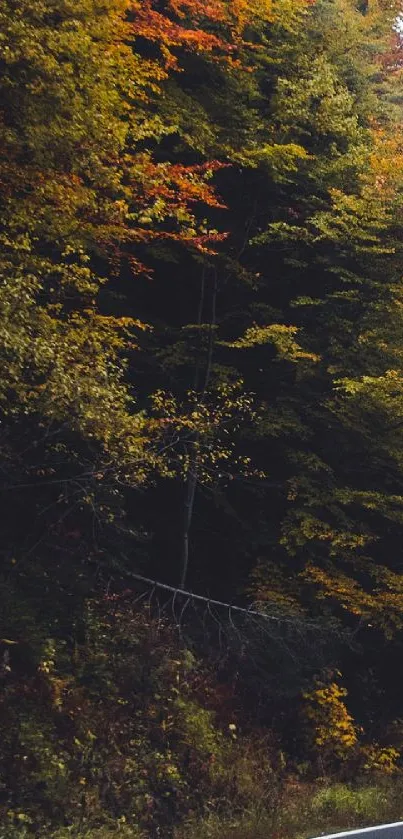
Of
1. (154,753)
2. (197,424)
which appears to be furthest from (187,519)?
(154,753)

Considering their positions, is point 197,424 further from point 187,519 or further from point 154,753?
point 154,753

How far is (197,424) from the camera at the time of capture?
13203mm

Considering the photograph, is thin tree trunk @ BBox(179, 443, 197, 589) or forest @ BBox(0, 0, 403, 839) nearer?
forest @ BBox(0, 0, 403, 839)

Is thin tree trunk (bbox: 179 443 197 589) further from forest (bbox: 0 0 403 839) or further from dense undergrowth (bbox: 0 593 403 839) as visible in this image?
dense undergrowth (bbox: 0 593 403 839)

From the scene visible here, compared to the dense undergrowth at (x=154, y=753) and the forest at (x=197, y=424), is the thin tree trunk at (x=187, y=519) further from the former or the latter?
the dense undergrowth at (x=154, y=753)

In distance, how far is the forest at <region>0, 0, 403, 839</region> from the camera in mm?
10461

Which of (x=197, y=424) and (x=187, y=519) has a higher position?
(x=197, y=424)

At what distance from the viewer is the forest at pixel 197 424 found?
1046cm

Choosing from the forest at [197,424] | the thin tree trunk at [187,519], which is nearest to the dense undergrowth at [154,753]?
the forest at [197,424]

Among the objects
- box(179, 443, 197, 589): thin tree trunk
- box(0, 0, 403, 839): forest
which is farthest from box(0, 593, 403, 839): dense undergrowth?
box(179, 443, 197, 589): thin tree trunk

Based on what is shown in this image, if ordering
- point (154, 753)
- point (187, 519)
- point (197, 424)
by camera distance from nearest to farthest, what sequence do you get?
point (154, 753) < point (197, 424) < point (187, 519)

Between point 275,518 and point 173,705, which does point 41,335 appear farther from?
point 275,518

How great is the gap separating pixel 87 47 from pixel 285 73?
8.92 meters

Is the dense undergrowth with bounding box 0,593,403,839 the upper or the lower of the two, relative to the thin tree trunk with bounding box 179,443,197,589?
lower
